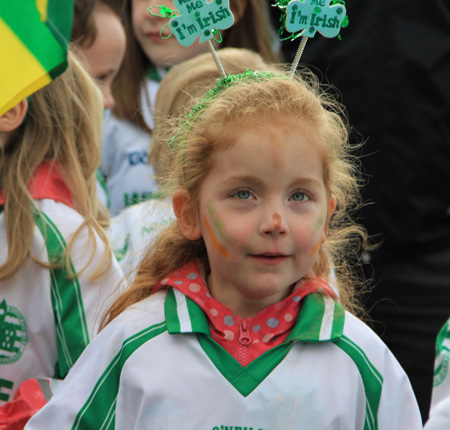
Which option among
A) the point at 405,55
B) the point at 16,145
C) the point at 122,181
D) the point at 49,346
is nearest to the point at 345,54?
the point at 405,55

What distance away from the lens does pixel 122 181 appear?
15.2 ft

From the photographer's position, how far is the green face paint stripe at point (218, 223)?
94.7 inches

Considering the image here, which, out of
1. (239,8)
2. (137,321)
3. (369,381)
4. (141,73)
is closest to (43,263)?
(137,321)

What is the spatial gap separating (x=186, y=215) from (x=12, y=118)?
40.0 inches

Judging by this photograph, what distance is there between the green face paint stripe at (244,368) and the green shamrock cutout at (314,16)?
908 mm

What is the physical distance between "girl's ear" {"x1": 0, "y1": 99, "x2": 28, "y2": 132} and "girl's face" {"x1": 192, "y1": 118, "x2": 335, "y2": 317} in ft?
3.65

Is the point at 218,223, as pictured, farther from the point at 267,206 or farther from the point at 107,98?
the point at 107,98

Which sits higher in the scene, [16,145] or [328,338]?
[16,145]

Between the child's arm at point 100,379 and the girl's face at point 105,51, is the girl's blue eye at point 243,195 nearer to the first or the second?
the child's arm at point 100,379

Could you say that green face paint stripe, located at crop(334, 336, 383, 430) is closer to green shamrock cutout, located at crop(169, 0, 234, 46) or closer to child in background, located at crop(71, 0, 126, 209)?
green shamrock cutout, located at crop(169, 0, 234, 46)

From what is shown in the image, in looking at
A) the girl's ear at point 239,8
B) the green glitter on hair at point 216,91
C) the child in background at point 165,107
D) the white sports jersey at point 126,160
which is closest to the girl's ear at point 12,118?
the child in background at point 165,107

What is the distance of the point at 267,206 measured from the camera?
92.6 inches

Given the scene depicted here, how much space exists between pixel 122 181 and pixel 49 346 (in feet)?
5.29

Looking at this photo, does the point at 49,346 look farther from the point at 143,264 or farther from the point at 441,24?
the point at 441,24
